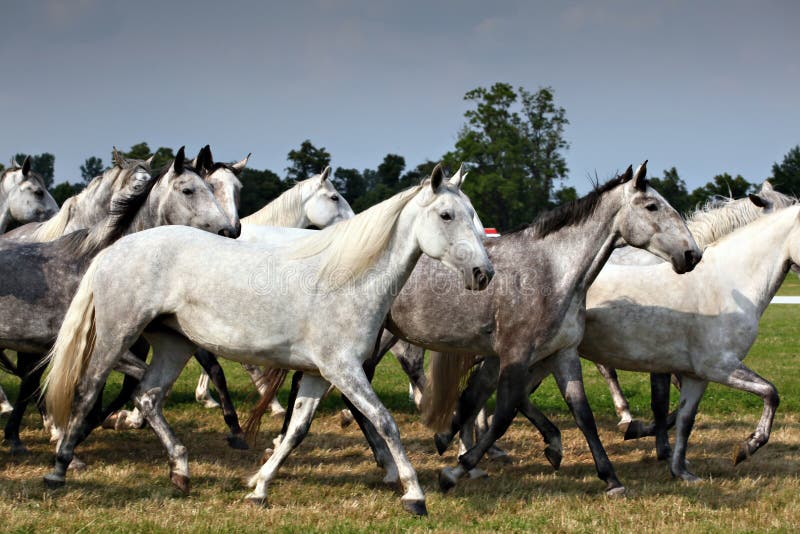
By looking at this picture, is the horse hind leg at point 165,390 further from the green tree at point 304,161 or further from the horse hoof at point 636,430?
the green tree at point 304,161

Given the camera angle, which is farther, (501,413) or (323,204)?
(323,204)

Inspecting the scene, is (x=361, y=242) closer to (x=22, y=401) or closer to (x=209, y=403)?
(x=22, y=401)

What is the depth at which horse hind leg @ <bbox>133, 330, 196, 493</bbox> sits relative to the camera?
5.71 meters

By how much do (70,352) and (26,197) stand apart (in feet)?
19.6

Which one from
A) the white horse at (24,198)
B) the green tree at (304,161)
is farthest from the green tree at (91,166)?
the white horse at (24,198)

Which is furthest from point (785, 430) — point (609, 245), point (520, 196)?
point (520, 196)

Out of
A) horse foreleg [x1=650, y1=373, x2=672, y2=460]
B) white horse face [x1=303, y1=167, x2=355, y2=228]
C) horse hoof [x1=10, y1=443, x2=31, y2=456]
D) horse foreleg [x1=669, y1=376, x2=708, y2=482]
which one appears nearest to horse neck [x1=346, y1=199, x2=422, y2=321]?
horse foreleg [x1=669, y1=376, x2=708, y2=482]

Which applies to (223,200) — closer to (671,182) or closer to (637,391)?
(637,391)

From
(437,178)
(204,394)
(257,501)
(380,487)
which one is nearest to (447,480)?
(380,487)

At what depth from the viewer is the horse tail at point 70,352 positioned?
5.62 m

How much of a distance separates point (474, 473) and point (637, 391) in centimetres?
507

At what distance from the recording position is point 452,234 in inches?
203

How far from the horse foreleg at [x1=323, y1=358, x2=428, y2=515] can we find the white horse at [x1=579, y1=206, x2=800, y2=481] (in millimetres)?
2215

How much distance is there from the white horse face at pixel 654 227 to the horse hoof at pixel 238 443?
3.62 m
